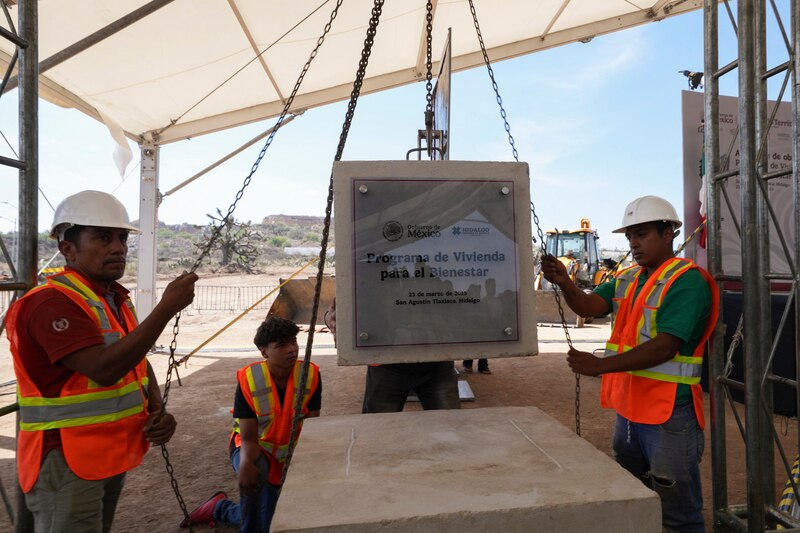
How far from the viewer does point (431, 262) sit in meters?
2.09

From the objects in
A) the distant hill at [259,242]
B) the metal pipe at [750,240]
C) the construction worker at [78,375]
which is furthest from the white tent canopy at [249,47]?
the distant hill at [259,242]

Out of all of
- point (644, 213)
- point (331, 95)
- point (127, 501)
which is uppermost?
point (331, 95)

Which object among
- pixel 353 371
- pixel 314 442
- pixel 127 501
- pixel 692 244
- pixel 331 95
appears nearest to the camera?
pixel 314 442

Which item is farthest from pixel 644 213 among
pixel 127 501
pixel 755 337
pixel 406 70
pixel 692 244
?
pixel 406 70

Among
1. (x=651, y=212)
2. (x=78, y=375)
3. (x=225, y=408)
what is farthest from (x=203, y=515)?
(x=651, y=212)

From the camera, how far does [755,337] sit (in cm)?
258

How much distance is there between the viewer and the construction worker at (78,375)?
71.2 inches

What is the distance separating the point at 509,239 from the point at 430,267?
385mm

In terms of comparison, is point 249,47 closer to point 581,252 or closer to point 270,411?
point 270,411

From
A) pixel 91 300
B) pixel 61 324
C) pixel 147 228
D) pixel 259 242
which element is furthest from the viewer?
pixel 259 242

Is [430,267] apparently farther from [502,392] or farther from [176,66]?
[176,66]

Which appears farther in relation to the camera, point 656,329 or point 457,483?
point 656,329

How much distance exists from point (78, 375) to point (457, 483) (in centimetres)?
154

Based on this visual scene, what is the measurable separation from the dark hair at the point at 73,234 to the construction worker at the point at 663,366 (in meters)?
2.23
